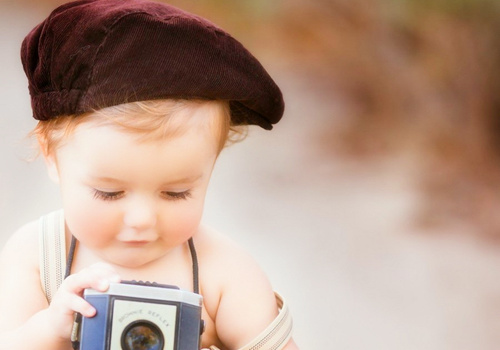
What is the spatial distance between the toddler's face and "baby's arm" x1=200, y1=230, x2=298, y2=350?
11cm

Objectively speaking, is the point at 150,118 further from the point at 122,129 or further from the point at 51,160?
the point at 51,160

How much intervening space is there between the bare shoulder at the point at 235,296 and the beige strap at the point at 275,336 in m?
0.02

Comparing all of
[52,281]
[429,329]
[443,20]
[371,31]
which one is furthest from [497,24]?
[52,281]

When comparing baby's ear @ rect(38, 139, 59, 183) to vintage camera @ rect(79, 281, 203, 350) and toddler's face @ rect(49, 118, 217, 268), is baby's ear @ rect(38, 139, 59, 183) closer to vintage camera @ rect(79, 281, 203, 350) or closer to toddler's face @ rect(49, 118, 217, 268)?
toddler's face @ rect(49, 118, 217, 268)

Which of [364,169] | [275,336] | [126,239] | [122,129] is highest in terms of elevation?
[122,129]

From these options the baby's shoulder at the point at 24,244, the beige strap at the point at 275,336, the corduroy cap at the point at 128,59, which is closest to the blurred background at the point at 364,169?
the beige strap at the point at 275,336

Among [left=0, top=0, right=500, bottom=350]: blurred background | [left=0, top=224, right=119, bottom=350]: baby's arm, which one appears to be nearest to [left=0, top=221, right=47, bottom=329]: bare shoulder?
[left=0, top=224, right=119, bottom=350]: baby's arm

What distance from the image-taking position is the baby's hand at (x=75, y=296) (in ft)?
2.73

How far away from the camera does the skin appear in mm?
859

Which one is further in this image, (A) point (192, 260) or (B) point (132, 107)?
(A) point (192, 260)

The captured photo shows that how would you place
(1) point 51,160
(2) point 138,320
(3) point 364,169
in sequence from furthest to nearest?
(3) point 364,169
(1) point 51,160
(2) point 138,320

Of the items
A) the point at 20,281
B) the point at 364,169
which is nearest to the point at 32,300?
the point at 20,281

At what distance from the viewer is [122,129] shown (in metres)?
0.86

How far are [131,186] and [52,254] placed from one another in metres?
0.18
